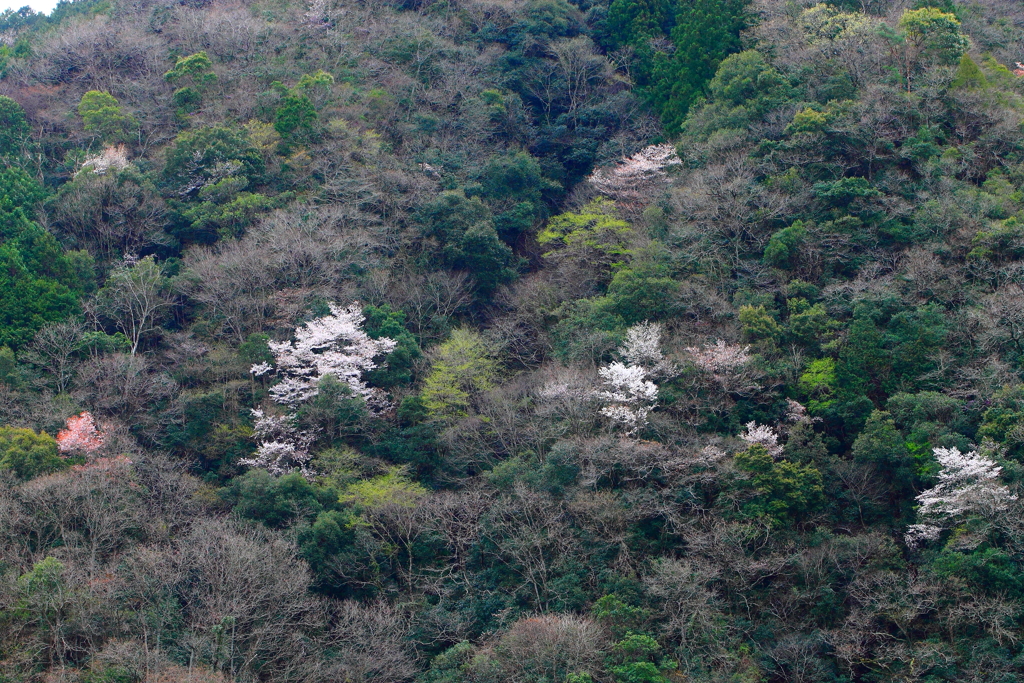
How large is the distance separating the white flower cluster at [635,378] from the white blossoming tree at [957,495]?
680 cm

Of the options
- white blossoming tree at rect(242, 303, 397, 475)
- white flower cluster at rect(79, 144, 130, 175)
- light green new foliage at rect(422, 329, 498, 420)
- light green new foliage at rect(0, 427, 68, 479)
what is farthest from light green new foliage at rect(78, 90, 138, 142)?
light green new foliage at rect(0, 427, 68, 479)

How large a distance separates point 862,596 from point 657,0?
3029 cm

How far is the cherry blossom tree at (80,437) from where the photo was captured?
27.0m

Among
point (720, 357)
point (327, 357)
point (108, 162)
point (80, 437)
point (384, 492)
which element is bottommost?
point (720, 357)

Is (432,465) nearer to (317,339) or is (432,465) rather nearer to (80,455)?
(317,339)

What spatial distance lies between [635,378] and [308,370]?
931cm

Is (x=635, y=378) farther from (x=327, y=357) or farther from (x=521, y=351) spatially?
(x=327, y=357)

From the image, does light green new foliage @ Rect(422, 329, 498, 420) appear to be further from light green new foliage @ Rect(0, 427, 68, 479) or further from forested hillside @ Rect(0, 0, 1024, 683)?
light green new foliage @ Rect(0, 427, 68, 479)

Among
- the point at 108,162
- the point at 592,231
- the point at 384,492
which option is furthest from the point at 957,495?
the point at 108,162

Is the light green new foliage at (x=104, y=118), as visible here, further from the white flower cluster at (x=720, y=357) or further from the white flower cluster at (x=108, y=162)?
the white flower cluster at (x=720, y=357)

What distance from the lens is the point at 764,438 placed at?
1069 inches

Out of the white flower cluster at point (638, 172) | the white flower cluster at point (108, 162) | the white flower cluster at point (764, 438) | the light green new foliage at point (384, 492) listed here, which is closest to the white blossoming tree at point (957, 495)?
the white flower cluster at point (764, 438)

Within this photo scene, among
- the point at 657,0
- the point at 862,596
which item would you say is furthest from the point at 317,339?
the point at 657,0

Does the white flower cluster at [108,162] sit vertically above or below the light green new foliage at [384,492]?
above
